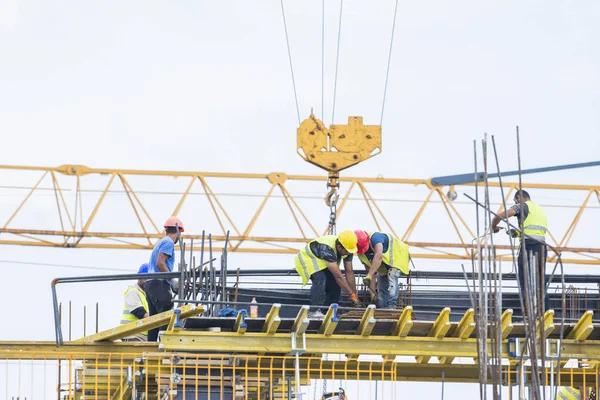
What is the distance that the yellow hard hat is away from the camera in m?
19.1

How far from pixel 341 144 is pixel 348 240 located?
2034 cm

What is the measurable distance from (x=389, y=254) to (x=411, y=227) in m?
30.7

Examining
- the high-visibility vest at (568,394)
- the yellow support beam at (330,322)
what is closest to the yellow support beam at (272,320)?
the yellow support beam at (330,322)

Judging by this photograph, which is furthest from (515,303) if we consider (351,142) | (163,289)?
(351,142)

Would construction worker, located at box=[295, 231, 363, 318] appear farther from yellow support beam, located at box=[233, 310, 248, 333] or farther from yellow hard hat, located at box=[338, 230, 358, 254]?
yellow support beam, located at box=[233, 310, 248, 333]

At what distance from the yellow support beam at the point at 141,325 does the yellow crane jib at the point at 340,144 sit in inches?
797

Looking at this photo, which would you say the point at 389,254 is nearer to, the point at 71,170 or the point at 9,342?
the point at 9,342

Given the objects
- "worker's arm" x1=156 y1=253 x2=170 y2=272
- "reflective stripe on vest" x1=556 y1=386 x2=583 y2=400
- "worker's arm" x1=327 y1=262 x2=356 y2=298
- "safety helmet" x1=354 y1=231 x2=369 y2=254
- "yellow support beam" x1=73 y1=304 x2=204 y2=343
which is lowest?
"reflective stripe on vest" x1=556 y1=386 x2=583 y2=400

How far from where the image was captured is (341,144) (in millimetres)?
39344

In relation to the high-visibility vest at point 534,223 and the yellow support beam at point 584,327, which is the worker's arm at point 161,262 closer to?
the high-visibility vest at point 534,223

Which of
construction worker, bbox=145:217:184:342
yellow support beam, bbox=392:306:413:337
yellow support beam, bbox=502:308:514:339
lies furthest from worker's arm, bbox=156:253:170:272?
yellow support beam, bbox=502:308:514:339

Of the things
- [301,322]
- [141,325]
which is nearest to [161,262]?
[141,325]

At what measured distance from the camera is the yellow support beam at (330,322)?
1703 centimetres

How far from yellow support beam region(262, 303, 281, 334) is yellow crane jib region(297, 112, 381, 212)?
69.1 feet
